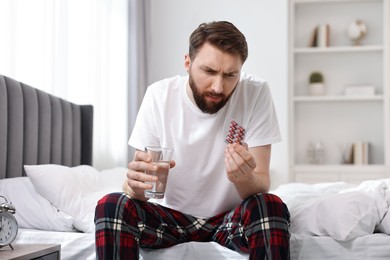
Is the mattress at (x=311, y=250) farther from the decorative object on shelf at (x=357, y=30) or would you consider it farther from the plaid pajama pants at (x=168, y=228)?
the decorative object on shelf at (x=357, y=30)

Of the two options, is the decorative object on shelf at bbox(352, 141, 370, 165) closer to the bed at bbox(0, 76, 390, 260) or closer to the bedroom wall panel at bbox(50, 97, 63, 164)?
the bed at bbox(0, 76, 390, 260)

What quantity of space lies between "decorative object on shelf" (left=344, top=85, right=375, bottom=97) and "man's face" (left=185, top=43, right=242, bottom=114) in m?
3.09

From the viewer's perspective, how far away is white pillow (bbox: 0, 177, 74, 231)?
6.64 ft

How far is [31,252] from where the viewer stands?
1.54m

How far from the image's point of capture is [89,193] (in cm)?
225

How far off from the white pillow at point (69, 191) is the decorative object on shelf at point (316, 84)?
9.32 ft

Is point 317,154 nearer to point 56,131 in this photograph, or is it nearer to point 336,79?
point 336,79

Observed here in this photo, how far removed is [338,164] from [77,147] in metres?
2.45

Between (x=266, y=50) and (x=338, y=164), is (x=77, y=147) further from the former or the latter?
(x=338, y=164)

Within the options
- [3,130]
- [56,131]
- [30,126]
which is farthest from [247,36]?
[3,130]

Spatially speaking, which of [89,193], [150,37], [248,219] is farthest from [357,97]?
[248,219]

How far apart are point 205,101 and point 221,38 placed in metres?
0.21

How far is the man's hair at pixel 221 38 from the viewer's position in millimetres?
1779

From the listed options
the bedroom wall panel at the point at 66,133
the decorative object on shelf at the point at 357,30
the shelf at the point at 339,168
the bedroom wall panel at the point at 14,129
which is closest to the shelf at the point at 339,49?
the decorative object on shelf at the point at 357,30
